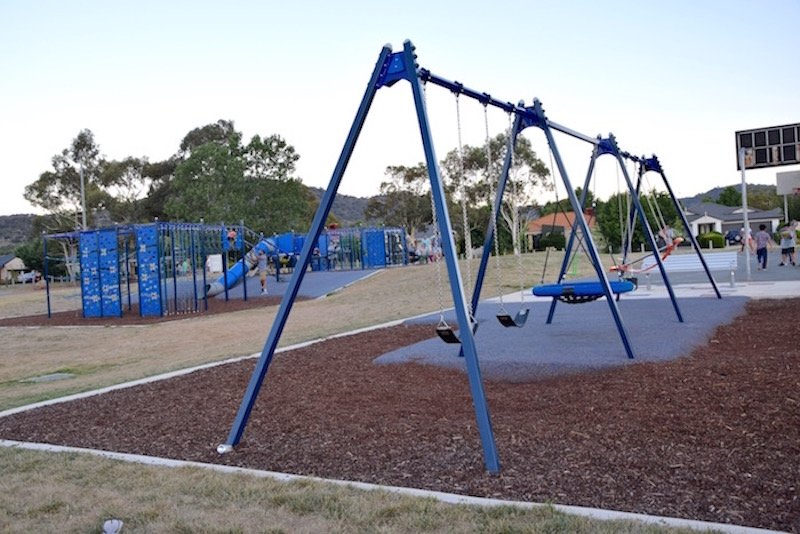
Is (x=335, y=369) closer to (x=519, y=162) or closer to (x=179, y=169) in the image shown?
(x=519, y=162)

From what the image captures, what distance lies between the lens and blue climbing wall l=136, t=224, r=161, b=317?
22391mm

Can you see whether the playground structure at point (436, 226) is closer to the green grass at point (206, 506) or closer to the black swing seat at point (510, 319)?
the green grass at point (206, 506)

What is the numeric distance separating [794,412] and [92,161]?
2602 inches

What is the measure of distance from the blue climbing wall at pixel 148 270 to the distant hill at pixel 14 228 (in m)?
120

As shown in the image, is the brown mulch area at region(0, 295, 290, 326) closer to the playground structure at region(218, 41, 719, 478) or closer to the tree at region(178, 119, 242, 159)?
the playground structure at region(218, 41, 719, 478)

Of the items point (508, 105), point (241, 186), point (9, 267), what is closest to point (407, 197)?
point (241, 186)

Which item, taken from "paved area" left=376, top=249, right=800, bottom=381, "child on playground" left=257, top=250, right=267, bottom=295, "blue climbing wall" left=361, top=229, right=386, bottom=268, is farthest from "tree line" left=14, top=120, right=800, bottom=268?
"paved area" left=376, top=249, right=800, bottom=381

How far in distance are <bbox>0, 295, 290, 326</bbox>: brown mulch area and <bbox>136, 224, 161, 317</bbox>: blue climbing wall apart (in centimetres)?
52

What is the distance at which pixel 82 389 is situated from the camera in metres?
8.97

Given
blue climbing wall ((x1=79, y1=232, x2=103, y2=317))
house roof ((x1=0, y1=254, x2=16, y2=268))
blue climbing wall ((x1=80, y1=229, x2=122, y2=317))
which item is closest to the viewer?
blue climbing wall ((x1=80, y1=229, x2=122, y2=317))

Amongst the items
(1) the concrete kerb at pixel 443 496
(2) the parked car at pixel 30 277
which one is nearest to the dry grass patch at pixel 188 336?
(1) the concrete kerb at pixel 443 496

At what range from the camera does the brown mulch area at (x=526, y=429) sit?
13.8 feet

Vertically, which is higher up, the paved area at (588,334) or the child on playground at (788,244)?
the child on playground at (788,244)

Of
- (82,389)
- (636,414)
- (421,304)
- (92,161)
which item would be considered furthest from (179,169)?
(636,414)
